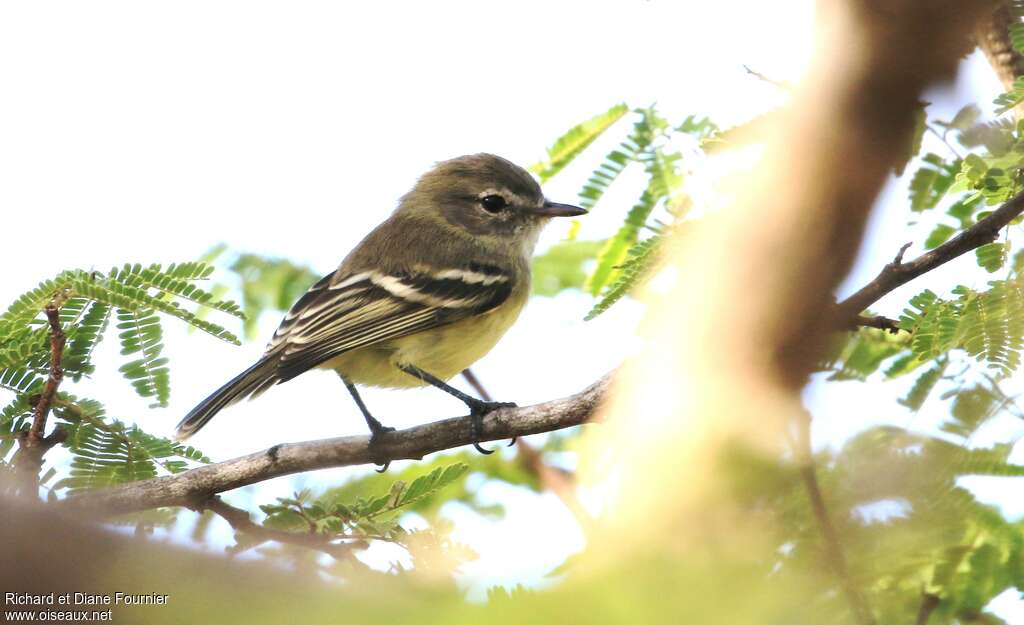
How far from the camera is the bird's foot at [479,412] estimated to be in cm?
393

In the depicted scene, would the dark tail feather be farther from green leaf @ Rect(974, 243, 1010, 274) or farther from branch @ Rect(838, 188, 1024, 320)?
green leaf @ Rect(974, 243, 1010, 274)

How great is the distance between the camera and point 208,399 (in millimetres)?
5168

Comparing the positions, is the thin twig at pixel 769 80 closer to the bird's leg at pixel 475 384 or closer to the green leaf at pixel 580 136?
the green leaf at pixel 580 136

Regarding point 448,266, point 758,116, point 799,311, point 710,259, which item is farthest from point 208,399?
point 799,311

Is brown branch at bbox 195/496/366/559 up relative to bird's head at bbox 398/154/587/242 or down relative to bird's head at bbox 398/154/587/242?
down

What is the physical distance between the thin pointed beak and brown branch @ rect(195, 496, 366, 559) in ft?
9.93

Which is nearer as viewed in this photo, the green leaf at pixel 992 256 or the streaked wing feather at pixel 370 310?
the green leaf at pixel 992 256

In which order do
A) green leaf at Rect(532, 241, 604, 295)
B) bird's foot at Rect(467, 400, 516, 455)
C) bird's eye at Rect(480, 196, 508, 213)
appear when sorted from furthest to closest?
1. bird's eye at Rect(480, 196, 508, 213)
2. green leaf at Rect(532, 241, 604, 295)
3. bird's foot at Rect(467, 400, 516, 455)

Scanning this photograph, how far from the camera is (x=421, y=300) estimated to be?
579cm

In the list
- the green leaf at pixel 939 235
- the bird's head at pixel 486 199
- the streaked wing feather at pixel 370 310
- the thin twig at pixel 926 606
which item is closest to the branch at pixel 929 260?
the thin twig at pixel 926 606

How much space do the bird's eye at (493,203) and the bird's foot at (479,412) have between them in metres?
2.39

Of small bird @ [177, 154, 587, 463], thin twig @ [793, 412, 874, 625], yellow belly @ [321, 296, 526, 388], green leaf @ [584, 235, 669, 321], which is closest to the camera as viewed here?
thin twig @ [793, 412, 874, 625]

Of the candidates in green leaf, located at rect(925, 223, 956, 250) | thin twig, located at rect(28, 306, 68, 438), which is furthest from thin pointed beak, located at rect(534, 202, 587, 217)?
thin twig, located at rect(28, 306, 68, 438)

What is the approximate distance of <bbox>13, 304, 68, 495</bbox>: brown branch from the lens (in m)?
3.58
